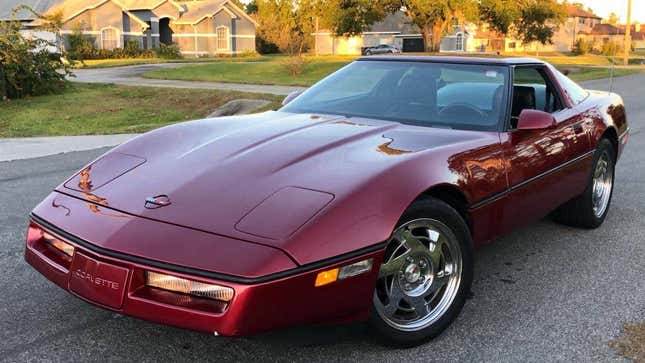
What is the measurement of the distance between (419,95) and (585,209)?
1795 millimetres

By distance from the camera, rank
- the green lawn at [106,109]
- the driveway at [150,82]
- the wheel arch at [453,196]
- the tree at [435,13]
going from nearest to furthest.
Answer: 1. the wheel arch at [453,196]
2. the green lawn at [106,109]
3. the driveway at [150,82]
4. the tree at [435,13]

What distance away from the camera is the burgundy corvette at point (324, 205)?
2.44 metres

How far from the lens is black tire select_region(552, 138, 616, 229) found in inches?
190

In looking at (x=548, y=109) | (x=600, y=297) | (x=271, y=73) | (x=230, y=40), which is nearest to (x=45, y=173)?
(x=548, y=109)

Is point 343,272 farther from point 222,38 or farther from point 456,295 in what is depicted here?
point 222,38

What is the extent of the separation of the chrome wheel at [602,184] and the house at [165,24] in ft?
158

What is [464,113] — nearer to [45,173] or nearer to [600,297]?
[600,297]

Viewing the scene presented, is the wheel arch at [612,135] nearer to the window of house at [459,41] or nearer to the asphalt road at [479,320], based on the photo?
the asphalt road at [479,320]

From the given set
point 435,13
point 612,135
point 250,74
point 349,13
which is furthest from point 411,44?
point 612,135

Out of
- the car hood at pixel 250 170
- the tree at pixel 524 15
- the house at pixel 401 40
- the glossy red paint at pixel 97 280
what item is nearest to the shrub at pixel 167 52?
the house at pixel 401 40

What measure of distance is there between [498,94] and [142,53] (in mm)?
47993

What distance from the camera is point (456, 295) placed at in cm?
318

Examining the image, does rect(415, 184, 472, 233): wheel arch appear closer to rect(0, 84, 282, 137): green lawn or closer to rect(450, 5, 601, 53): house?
rect(0, 84, 282, 137): green lawn

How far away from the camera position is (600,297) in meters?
3.70
